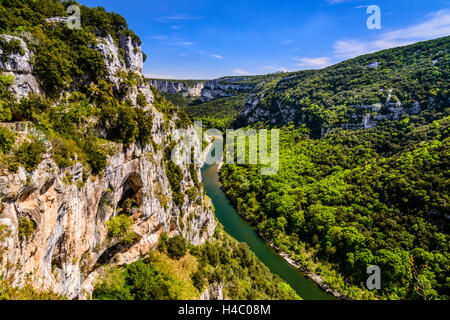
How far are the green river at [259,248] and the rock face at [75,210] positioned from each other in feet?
59.3

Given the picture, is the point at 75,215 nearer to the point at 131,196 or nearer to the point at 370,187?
the point at 131,196

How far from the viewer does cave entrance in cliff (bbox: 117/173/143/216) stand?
14.4 meters

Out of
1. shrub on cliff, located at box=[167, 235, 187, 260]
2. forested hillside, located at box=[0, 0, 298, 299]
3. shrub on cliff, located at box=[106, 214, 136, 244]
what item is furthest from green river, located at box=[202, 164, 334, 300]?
shrub on cliff, located at box=[106, 214, 136, 244]

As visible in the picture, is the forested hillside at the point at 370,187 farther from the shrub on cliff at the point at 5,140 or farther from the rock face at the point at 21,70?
the rock face at the point at 21,70

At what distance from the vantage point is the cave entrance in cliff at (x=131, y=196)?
1435 cm

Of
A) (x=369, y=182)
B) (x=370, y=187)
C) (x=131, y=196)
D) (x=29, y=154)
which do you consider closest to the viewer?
(x=29, y=154)

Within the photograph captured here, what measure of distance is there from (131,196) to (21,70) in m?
9.49

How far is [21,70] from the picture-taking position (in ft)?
33.0

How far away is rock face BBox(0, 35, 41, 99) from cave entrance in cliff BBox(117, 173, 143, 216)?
720 cm

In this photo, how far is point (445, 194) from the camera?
92.4ft

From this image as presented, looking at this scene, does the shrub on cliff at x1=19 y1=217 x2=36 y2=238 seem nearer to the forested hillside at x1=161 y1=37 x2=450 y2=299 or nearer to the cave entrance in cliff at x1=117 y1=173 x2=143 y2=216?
the cave entrance in cliff at x1=117 y1=173 x2=143 y2=216

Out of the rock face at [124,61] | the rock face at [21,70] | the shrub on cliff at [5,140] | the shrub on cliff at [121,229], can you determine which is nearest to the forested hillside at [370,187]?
the shrub on cliff at [121,229]

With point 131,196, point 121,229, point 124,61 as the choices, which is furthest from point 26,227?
point 124,61

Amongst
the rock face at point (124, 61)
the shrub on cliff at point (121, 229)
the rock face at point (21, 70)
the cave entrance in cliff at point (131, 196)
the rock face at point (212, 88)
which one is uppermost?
the rock face at point (212, 88)
